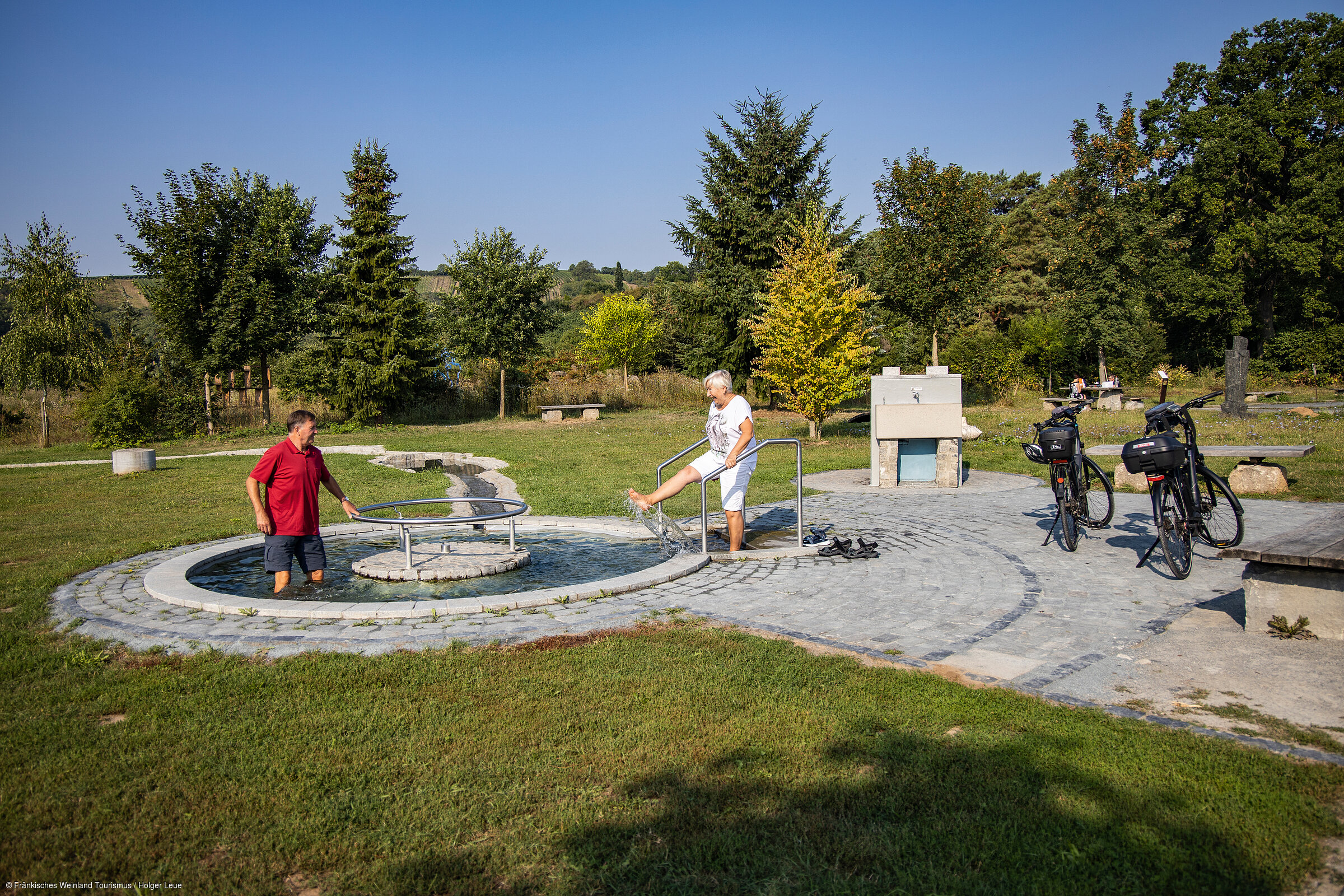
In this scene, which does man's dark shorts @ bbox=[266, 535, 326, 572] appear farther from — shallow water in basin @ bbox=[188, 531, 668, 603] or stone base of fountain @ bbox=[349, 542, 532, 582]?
stone base of fountain @ bbox=[349, 542, 532, 582]

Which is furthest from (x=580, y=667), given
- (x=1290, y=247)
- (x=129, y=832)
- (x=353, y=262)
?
(x=1290, y=247)

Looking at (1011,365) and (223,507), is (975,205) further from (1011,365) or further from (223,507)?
(223,507)

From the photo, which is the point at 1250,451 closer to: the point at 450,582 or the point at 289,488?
the point at 450,582

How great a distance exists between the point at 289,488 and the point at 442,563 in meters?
1.40

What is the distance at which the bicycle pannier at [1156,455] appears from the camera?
5.72 m

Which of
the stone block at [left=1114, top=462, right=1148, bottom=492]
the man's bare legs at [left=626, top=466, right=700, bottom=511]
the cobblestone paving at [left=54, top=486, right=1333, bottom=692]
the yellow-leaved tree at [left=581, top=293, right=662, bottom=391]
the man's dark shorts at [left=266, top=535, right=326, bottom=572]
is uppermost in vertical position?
the yellow-leaved tree at [left=581, top=293, right=662, bottom=391]

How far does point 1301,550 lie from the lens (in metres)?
4.32

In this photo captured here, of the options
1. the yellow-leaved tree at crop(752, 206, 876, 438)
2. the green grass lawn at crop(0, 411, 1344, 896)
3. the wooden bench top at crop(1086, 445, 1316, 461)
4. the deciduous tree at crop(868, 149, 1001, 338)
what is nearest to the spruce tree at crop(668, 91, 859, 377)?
the deciduous tree at crop(868, 149, 1001, 338)

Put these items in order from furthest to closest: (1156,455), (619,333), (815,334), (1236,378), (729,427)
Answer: (619,333) → (1236,378) → (815,334) → (729,427) → (1156,455)

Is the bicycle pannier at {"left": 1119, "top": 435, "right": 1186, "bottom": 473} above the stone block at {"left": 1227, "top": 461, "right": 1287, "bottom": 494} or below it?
above

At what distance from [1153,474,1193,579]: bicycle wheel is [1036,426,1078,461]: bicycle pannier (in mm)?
1159

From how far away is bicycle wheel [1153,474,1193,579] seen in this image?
5.99m

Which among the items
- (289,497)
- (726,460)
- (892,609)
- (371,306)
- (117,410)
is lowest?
(892,609)

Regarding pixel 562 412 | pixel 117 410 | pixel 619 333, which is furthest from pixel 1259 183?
pixel 117 410
